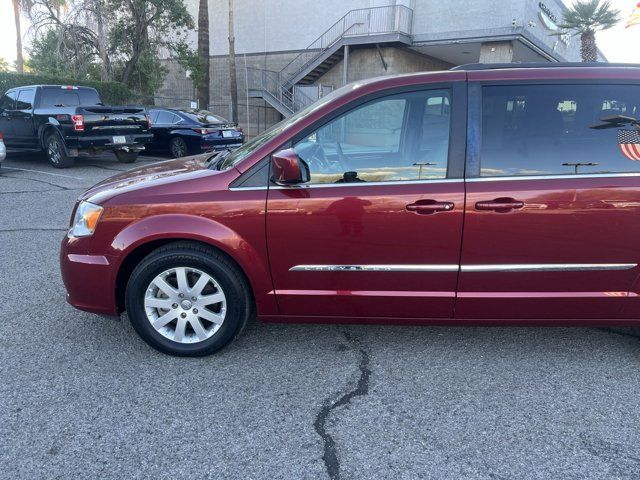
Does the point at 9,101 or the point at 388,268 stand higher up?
the point at 9,101

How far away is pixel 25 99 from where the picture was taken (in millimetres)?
11391

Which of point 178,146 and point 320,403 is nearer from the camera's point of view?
point 320,403

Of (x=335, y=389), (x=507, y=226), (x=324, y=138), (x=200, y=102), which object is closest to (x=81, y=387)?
(x=335, y=389)

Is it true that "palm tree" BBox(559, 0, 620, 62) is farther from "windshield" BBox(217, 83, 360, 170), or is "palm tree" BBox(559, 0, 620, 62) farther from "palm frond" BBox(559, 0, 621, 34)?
"windshield" BBox(217, 83, 360, 170)

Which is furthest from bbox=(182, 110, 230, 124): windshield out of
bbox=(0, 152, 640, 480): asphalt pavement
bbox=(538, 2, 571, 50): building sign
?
bbox=(538, 2, 571, 50): building sign

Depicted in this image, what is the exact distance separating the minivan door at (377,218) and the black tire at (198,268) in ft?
0.89

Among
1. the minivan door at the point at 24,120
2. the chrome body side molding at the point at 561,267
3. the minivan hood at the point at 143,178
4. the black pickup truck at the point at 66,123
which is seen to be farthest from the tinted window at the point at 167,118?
the chrome body side molding at the point at 561,267

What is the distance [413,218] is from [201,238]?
1.31m

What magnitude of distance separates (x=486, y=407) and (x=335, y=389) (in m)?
0.87

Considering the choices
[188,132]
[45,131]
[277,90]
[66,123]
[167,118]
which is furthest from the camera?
[277,90]

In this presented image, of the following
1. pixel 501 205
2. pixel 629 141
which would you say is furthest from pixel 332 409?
pixel 629 141

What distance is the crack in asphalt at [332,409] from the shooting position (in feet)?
7.65

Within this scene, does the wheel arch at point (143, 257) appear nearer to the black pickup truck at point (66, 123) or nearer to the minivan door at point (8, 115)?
the black pickup truck at point (66, 123)

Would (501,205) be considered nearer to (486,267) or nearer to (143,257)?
(486,267)
